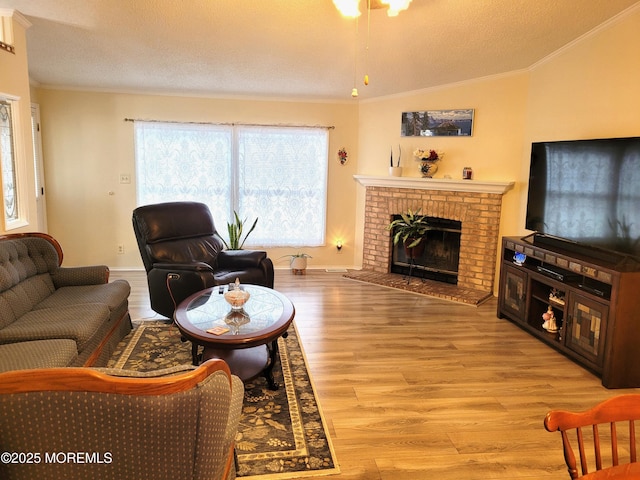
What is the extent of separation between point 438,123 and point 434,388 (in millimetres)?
3544

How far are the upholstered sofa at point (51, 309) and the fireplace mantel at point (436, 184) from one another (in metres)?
3.52

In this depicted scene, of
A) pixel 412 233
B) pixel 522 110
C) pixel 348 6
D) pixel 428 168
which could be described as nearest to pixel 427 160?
pixel 428 168

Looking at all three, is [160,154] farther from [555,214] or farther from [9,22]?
[555,214]


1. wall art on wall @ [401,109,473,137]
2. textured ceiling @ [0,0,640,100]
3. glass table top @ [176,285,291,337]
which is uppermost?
textured ceiling @ [0,0,640,100]

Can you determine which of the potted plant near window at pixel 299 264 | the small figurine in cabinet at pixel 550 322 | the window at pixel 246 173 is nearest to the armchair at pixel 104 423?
the small figurine in cabinet at pixel 550 322

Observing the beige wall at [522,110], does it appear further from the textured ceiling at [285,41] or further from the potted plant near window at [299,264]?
the potted plant near window at [299,264]

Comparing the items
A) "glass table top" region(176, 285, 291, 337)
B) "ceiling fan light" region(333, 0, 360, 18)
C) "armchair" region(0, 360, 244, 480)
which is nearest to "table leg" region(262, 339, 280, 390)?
"glass table top" region(176, 285, 291, 337)

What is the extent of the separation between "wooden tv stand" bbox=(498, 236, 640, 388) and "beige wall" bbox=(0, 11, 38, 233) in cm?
443

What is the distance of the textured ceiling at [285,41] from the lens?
3.24 m

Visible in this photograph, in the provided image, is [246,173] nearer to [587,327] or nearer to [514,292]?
[514,292]

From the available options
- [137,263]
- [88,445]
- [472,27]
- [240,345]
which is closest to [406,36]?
[472,27]

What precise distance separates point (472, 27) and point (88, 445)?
380 centimetres

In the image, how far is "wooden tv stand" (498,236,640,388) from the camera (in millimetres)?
2979

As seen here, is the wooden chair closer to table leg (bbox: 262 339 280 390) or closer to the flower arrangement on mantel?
table leg (bbox: 262 339 280 390)
